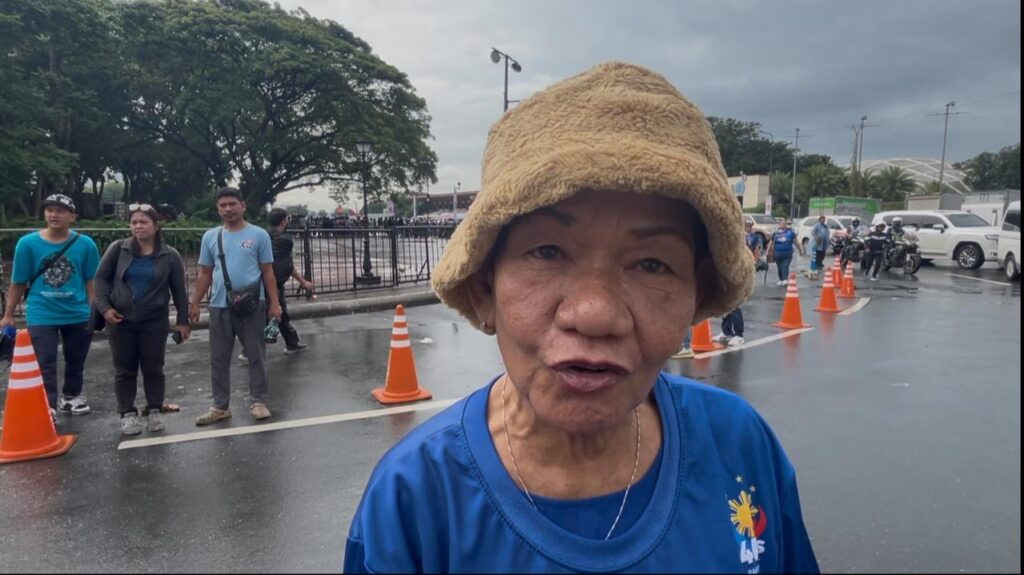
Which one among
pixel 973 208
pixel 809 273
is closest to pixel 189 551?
pixel 809 273

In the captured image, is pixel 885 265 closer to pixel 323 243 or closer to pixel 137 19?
pixel 323 243

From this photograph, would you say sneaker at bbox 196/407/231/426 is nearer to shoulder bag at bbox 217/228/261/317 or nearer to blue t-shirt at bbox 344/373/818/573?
shoulder bag at bbox 217/228/261/317

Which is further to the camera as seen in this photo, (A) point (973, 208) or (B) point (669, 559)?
(A) point (973, 208)

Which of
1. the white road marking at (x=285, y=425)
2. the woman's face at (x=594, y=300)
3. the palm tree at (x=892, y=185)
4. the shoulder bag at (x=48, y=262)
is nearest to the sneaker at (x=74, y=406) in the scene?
the shoulder bag at (x=48, y=262)

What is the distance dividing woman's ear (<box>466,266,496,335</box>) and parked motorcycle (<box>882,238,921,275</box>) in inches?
747

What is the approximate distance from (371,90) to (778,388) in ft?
97.4

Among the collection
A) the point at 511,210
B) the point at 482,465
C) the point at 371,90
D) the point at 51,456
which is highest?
the point at 371,90

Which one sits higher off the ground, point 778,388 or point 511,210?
point 511,210

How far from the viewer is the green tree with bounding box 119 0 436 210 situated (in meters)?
27.1

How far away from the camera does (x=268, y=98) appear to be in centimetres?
3000

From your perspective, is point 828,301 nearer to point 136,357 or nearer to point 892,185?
point 136,357

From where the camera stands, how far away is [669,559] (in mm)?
1066

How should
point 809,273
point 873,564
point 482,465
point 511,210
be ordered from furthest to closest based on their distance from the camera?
point 809,273 → point 873,564 → point 482,465 → point 511,210

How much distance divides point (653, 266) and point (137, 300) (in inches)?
193
